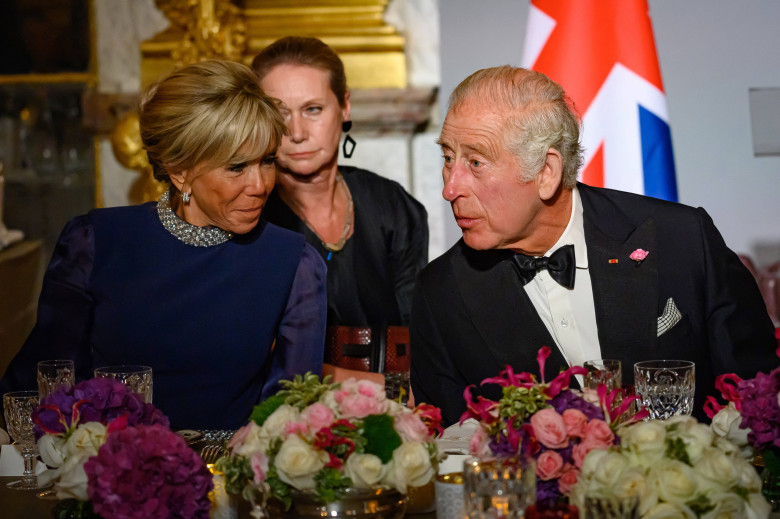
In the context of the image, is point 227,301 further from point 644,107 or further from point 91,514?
point 644,107

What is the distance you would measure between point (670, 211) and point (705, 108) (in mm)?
3054

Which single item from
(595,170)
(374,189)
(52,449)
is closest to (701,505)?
(52,449)

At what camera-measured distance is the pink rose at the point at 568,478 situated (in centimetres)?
161

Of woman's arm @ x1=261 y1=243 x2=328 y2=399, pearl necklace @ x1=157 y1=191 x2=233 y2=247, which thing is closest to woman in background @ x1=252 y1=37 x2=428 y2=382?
woman's arm @ x1=261 y1=243 x2=328 y2=399

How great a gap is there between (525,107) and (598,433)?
45.9 inches

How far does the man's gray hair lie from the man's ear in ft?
0.11

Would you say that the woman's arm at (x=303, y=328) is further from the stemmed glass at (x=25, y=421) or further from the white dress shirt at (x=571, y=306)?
the stemmed glass at (x=25, y=421)

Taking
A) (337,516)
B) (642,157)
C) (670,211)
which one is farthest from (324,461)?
(642,157)

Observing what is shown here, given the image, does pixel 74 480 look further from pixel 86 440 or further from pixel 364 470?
pixel 364 470

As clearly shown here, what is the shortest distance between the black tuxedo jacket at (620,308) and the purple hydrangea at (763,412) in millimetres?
783

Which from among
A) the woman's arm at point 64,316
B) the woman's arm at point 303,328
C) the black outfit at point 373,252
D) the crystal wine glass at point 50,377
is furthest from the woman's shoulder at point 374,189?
the crystal wine glass at point 50,377

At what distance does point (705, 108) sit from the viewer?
217 inches

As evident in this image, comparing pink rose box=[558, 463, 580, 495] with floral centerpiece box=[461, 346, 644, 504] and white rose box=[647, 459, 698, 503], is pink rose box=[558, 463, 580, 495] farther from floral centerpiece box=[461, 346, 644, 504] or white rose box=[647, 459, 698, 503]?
white rose box=[647, 459, 698, 503]

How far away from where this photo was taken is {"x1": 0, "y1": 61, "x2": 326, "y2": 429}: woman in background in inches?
103
